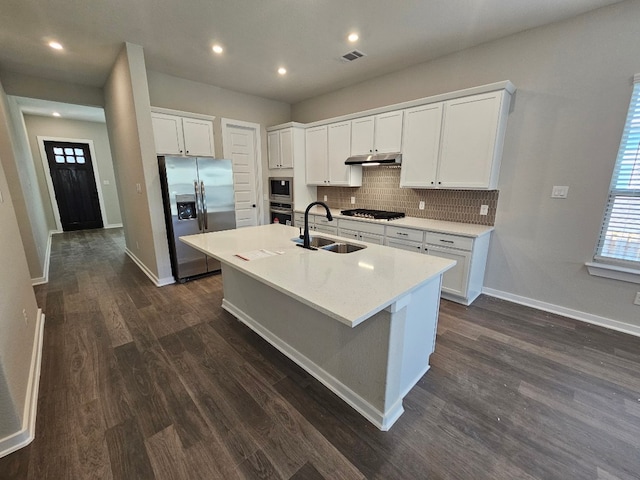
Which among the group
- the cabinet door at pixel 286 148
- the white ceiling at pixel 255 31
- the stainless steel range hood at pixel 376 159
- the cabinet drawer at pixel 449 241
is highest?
the white ceiling at pixel 255 31

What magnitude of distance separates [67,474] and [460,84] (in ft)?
14.8

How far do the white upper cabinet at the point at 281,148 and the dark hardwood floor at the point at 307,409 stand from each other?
3034 millimetres

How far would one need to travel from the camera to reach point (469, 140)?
2.87 m

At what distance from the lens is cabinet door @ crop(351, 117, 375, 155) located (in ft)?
12.1

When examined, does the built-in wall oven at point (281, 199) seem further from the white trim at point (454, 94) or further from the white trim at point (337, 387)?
the white trim at point (337, 387)

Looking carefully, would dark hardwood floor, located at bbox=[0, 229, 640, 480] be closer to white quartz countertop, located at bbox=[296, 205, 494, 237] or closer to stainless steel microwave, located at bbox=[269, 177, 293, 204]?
white quartz countertop, located at bbox=[296, 205, 494, 237]

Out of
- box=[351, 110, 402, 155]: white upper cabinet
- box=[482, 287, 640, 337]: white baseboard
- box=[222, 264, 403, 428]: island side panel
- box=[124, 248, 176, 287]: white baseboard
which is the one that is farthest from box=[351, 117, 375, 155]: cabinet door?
box=[124, 248, 176, 287]: white baseboard

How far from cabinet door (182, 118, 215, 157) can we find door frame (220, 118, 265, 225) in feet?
0.96

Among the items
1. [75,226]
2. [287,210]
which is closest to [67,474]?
[287,210]

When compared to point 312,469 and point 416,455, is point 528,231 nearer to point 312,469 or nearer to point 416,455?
point 416,455

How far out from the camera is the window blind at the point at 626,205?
7.48 feet

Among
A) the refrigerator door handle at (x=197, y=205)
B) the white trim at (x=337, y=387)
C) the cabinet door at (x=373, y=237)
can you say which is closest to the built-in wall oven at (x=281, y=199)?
the refrigerator door handle at (x=197, y=205)

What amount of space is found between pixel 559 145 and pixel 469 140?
788 mm

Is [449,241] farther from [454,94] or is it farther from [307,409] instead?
[307,409]
